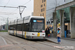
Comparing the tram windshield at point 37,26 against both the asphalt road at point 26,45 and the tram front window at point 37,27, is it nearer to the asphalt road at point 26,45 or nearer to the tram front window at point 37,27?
the tram front window at point 37,27

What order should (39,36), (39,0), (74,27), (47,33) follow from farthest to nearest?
(39,0) → (47,33) → (74,27) → (39,36)

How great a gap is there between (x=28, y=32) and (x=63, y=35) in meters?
8.03

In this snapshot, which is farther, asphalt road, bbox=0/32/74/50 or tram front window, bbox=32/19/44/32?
tram front window, bbox=32/19/44/32

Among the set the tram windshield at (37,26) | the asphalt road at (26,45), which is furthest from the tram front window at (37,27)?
the asphalt road at (26,45)

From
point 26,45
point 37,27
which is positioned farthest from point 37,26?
point 26,45

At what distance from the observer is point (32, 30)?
19516mm

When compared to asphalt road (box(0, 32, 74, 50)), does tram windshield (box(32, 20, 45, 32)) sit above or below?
above

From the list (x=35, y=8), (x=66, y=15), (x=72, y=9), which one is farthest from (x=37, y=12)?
(x=72, y=9)

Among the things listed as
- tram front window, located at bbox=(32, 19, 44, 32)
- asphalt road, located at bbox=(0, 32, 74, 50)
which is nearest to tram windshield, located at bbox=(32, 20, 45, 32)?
tram front window, located at bbox=(32, 19, 44, 32)

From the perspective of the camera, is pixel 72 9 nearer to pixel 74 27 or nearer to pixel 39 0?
pixel 74 27

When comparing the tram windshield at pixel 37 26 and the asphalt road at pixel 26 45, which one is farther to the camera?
the tram windshield at pixel 37 26

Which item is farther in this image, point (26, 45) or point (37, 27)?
point (37, 27)

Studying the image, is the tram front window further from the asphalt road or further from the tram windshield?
the asphalt road

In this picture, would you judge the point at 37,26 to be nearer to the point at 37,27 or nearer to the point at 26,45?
the point at 37,27
